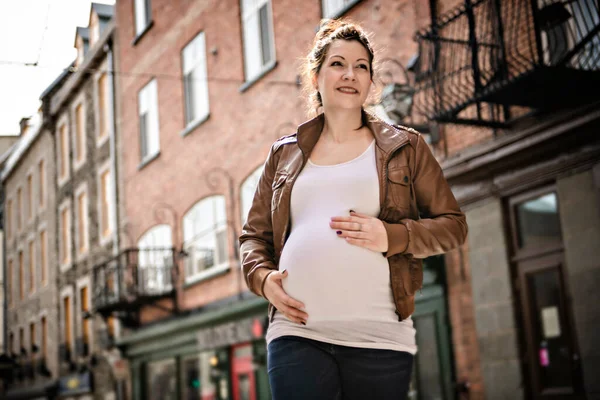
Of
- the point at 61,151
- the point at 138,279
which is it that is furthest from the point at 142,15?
the point at 61,151

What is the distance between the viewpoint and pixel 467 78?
28.1ft

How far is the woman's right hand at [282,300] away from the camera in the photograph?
2.31m

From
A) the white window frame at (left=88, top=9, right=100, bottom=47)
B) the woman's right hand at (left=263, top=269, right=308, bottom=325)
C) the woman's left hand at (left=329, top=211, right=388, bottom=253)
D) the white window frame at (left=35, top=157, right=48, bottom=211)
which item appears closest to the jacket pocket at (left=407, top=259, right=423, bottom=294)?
the woman's left hand at (left=329, top=211, right=388, bottom=253)

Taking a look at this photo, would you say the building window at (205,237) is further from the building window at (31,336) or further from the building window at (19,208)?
the building window at (19,208)

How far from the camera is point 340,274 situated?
2.33 m

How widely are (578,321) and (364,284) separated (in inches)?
261

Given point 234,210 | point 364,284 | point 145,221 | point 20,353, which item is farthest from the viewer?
point 20,353

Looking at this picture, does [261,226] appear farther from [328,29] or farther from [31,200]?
[31,200]

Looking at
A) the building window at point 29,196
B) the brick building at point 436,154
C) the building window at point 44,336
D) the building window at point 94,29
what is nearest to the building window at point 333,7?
the brick building at point 436,154

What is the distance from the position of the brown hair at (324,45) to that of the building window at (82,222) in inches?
892

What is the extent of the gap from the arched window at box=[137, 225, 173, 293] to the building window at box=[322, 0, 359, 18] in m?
6.85

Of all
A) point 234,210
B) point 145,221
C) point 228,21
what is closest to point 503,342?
point 234,210

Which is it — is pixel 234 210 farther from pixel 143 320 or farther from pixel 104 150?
pixel 104 150

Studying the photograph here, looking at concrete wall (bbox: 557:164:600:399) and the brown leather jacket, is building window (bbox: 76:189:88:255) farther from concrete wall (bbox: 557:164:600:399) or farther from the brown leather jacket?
the brown leather jacket
